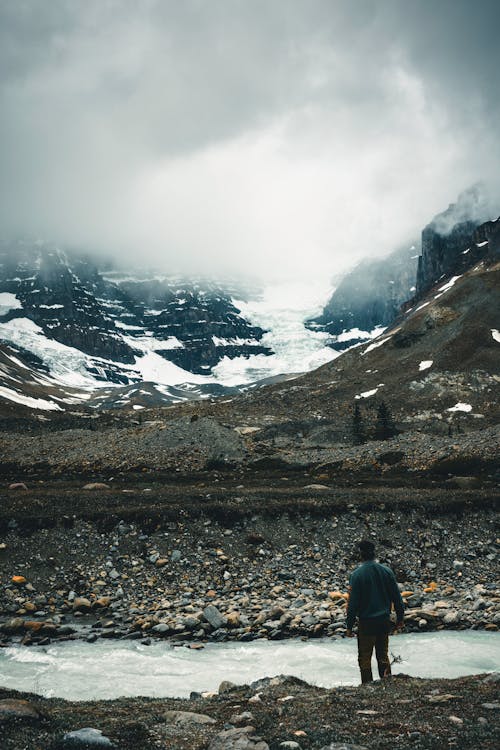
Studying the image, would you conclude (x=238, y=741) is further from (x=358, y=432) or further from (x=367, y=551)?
(x=358, y=432)

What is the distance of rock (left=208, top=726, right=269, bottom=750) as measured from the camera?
7512mm

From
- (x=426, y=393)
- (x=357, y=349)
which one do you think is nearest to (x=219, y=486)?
(x=426, y=393)

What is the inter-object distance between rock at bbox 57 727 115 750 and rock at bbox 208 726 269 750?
1626 millimetres

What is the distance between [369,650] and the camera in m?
11.5

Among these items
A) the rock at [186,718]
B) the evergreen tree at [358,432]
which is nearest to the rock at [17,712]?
the rock at [186,718]

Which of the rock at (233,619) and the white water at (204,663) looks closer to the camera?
the white water at (204,663)

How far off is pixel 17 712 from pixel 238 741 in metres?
3.82

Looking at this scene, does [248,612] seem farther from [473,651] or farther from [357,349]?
[357,349]

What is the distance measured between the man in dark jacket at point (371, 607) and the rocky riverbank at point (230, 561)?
23.1 feet

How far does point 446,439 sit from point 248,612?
36.3 meters

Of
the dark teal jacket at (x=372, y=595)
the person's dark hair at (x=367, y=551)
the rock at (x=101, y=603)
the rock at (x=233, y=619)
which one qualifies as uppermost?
the person's dark hair at (x=367, y=551)

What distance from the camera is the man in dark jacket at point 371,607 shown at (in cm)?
1127

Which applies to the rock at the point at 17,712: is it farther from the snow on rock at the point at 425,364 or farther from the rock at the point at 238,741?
the snow on rock at the point at 425,364

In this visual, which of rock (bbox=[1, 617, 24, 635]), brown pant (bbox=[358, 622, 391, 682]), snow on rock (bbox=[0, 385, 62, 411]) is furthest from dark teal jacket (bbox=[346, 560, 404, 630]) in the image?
snow on rock (bbox=[0, 385, 62, 411])
